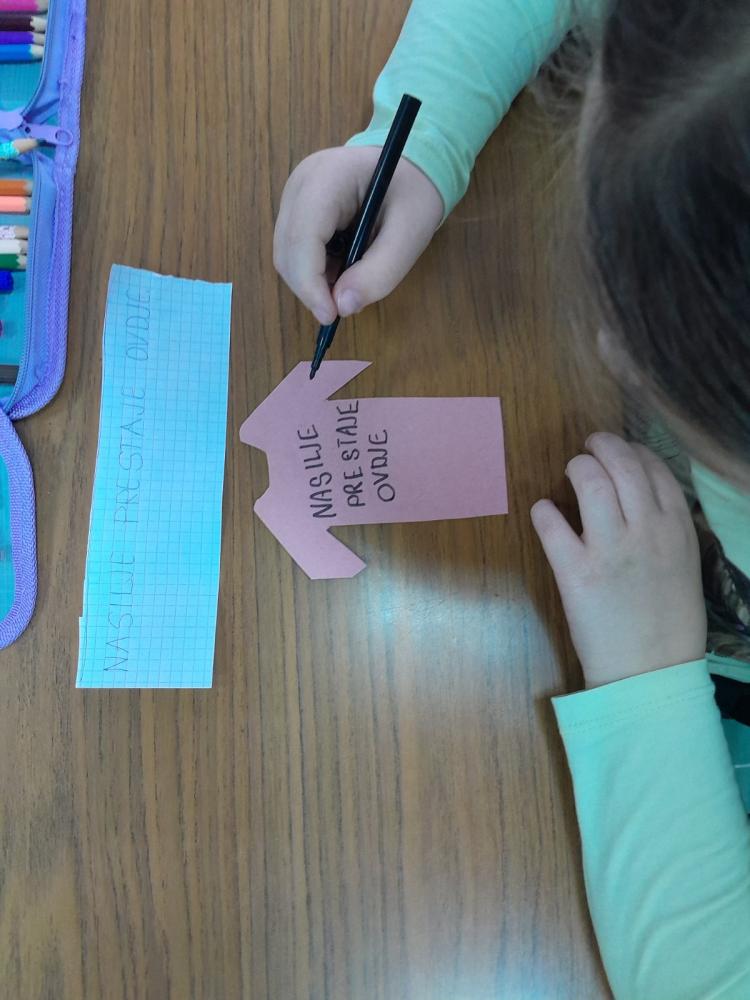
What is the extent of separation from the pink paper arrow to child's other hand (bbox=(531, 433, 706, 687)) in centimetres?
6

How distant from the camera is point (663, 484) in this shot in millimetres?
531

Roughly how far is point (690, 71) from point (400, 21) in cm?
38

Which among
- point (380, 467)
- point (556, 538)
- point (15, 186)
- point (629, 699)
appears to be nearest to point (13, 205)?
point (15, 186)

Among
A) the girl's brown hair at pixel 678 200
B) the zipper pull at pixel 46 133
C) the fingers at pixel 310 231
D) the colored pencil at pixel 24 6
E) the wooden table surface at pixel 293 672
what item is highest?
the girl's brown hair at pixel 678 200

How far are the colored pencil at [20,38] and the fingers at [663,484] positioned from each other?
57 cm

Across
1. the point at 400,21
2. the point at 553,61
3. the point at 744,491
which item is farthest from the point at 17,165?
the point at 744,491

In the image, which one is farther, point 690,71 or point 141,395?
point 141,395

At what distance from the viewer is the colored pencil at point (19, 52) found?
56 centimetres

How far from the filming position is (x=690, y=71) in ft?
1.00

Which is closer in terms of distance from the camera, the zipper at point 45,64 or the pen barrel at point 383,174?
the pen barrel at point 383,174

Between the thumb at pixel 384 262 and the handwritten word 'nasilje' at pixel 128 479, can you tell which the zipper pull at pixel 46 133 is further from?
the thumb at pixel 384 262

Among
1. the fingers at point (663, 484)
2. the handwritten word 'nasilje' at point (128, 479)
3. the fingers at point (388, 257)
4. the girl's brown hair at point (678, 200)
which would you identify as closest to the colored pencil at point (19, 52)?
the handwritten word 'nasilje' at point (128, 479)

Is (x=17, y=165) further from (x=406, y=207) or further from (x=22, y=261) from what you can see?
(x=406, y=207)

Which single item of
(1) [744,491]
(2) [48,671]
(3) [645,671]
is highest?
(1) [744,491]
